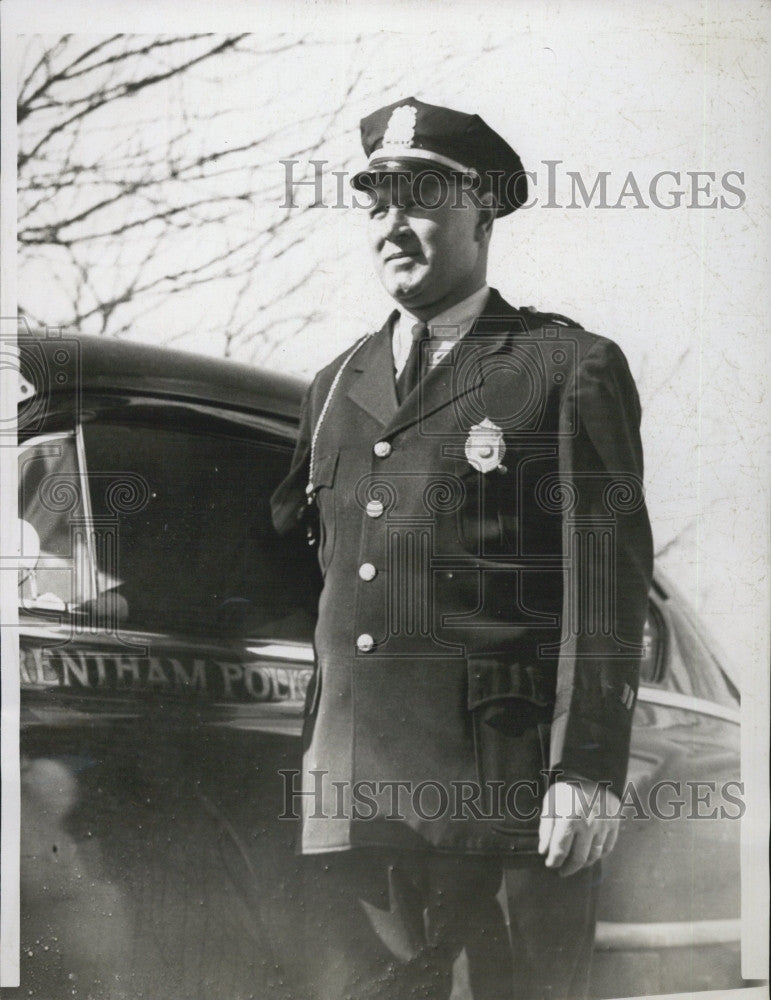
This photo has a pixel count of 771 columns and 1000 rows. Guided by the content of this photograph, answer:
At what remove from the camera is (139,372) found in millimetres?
2969

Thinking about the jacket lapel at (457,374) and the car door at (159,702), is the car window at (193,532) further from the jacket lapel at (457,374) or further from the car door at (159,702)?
the jacket lapel at (457,374)

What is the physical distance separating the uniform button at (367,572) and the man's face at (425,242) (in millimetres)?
707

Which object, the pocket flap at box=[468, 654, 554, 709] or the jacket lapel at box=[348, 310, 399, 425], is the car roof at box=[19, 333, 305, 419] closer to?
the jacket lapel at box=[348, 310, 399, 425]

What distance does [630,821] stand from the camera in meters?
3.00

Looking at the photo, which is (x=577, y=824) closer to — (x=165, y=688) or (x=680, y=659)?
(x=680, y=659)

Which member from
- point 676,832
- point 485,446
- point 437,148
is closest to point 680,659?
point 676,832

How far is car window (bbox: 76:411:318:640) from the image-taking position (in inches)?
115

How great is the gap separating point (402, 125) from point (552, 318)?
66 centimetres

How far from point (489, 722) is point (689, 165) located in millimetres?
1650

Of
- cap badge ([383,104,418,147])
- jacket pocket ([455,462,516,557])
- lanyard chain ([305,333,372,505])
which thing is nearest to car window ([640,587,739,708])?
jacket pocket ([455,462,516,557])

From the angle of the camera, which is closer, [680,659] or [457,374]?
[457,374]

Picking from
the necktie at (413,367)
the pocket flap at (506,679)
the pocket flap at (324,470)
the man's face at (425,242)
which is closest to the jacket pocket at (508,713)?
the pocket flap at (506,679)

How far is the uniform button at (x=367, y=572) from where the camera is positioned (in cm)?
289

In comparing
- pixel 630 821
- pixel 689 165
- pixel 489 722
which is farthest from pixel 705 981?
pixel 689 165
